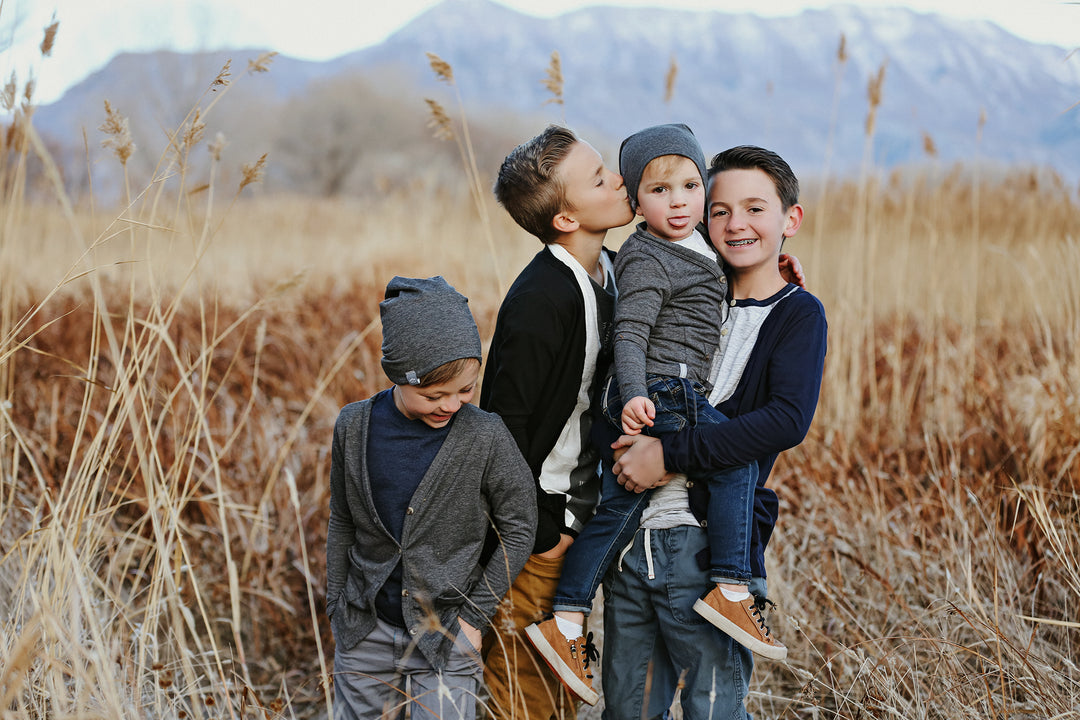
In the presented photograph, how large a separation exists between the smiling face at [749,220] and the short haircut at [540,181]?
0.35m

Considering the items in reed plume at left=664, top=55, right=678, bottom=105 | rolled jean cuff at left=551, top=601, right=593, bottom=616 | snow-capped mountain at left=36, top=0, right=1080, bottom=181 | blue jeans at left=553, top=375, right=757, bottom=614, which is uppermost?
snow-capped mountain at left=36, top=0, right=1080, bottom=181

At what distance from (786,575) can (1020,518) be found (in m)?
0.85

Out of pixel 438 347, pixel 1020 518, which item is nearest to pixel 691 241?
pixel 438 347

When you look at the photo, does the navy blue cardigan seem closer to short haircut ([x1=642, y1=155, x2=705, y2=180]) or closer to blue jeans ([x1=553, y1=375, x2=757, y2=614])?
blue jeans ([x1=553, y1=375, x2=757, y2=614])

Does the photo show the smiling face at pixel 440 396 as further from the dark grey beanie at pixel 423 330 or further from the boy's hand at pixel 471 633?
the boy's hand at pixel 471 633

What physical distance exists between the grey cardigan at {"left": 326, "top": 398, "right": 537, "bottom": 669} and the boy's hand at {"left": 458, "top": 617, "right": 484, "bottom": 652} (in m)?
0.01

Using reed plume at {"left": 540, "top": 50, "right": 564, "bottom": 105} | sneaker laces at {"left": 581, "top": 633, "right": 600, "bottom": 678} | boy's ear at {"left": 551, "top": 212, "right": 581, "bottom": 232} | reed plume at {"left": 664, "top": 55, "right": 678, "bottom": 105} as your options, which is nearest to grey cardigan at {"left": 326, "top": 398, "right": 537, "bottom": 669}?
sneaker laces at {"left": 581, "top": 633, "right": 600, "bottom": 678}

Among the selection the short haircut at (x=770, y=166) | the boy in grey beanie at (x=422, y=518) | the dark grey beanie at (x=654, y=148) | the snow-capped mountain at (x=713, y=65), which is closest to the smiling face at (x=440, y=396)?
the boy in grey beanie at (x=422, y=518)

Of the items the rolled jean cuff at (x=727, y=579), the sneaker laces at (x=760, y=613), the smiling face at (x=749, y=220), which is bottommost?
the sneaker laces at (x=760, y=613)

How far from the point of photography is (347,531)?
1.82 metres

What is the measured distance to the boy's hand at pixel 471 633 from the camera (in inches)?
69.1

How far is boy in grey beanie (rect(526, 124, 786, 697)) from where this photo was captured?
1601mm

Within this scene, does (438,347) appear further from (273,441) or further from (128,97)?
(128,97)

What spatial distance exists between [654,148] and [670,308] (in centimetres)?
35
